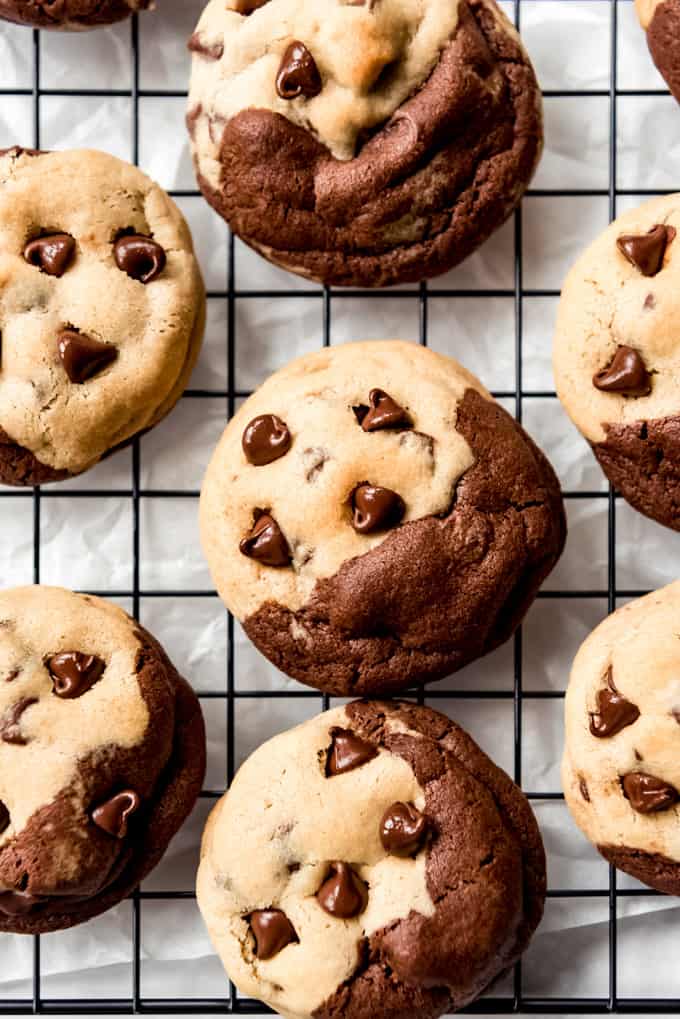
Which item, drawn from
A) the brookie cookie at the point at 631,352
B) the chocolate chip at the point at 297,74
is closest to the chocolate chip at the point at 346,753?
the brookie cookie at the point at 631,352

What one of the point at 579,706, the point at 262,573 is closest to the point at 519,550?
the point at 579,706

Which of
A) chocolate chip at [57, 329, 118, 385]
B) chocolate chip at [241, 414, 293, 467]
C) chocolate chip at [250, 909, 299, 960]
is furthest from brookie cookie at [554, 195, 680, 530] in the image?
chocolate chip at [250, 909, 299, 960]

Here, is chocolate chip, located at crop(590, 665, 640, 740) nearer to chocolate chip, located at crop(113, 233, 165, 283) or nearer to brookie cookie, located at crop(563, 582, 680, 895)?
brookie cookie, located at crop(563, 582, 680, 895)

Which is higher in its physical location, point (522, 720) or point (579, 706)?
point (579, 706)

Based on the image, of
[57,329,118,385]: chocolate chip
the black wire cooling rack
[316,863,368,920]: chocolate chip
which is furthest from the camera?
the black wire cooling rack

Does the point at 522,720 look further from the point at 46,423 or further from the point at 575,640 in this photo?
the point at 46,423

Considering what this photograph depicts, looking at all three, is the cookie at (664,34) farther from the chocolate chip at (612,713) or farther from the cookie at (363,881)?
→ the cookie at (363,881)
